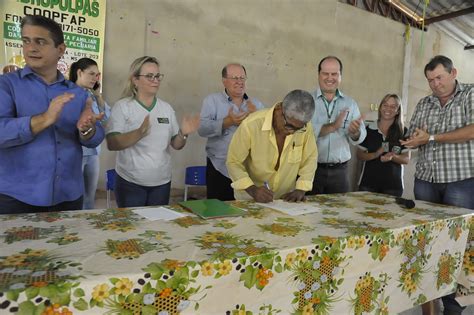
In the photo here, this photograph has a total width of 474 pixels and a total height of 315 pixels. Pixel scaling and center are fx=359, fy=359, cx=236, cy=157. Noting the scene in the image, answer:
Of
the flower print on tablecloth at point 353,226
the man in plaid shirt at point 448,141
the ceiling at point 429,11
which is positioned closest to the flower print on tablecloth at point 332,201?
the flower print on tablecloth at point 353,226

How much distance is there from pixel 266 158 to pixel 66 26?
2.41 meters

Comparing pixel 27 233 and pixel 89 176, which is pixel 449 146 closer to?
pixel 27 233

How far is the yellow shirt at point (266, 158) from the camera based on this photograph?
6.80 feet

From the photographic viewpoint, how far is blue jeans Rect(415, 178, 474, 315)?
2.31 m

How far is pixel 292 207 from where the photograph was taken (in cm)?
185

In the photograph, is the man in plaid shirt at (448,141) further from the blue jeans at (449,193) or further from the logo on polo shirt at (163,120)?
the logo on polo shirt at (163,120)

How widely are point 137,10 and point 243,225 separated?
2983 mm

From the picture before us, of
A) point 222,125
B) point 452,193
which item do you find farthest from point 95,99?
point 452,193

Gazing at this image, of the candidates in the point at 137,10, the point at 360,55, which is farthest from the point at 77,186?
the point at 360,55

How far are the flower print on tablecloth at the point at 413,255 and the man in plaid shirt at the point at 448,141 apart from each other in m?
0.85

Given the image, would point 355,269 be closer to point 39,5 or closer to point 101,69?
point 101,69

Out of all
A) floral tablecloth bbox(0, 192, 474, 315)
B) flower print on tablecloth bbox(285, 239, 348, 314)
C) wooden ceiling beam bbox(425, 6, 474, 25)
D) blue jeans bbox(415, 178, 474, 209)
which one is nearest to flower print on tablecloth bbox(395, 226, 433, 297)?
floral tablecloth bbox(0, 192, 474, 315)

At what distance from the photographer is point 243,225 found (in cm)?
148

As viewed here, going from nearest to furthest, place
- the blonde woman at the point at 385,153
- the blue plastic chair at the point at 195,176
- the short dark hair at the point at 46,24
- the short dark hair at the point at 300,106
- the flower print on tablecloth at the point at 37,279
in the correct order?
the flower print on tablecloth at the point at 37,279, the short dark hair at the point at 46,24, the short dark hair at the point at 300,106, the blonde woman at the point at 385,153, the blue plastic chair at the point at 195,176
